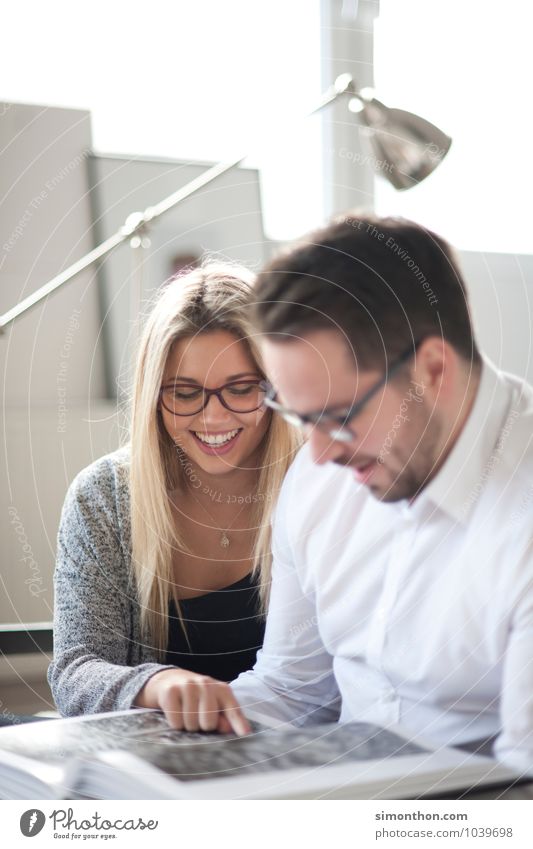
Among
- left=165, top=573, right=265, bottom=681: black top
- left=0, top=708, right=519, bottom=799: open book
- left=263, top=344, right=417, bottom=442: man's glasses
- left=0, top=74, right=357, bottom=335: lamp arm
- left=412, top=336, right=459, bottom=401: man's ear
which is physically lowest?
left=0, top=708, right=519, bottom=799: open book

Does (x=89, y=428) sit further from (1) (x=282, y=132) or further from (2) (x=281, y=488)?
(1) (x=282, y=132)

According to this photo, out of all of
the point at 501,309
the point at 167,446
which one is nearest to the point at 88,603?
the point at 167,446

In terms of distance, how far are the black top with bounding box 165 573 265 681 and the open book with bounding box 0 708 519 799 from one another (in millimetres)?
52

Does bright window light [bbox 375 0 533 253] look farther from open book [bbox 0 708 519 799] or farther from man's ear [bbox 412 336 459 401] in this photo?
open book [bbox 0 708 519 799]

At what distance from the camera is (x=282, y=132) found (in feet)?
2.15

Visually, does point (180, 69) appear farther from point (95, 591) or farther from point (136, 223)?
point (95, 591)

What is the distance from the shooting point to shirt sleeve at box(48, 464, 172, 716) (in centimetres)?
66

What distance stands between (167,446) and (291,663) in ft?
0.56

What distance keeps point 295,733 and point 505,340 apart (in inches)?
11.5

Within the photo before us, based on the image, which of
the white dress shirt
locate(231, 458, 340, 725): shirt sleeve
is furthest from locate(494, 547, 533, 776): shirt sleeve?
locate(231, 458, 340, 725): shirt sleeve

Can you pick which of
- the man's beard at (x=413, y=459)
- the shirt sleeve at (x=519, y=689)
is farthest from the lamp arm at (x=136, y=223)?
the shirt sleeve at (x=519, y=689)

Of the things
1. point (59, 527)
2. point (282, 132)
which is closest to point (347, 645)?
point (59, 527)

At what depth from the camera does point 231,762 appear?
0.58 metres

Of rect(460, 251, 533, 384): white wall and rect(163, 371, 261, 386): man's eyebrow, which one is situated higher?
rect(460, 251, 533, 384): white wall
